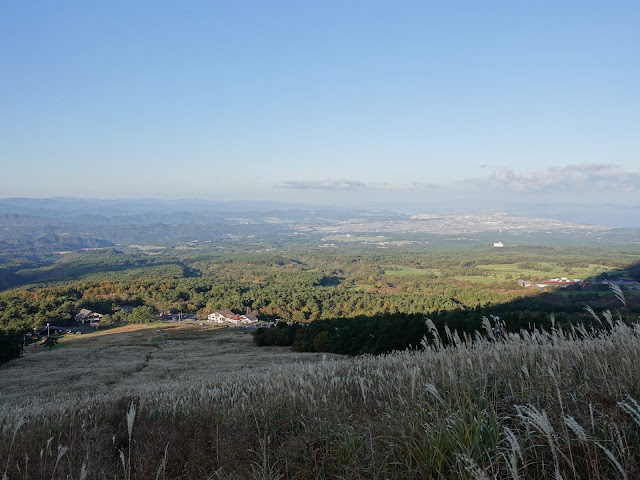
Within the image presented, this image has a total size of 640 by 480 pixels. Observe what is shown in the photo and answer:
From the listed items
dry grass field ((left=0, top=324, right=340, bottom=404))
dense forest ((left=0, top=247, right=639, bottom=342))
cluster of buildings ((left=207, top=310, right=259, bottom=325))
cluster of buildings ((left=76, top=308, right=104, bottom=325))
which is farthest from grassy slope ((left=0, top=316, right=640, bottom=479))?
cluster of buildings ((left=76, top=308, right=104, bottom=325))

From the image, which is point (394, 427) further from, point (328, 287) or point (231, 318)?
point (328, 287)

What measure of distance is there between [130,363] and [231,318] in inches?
1431

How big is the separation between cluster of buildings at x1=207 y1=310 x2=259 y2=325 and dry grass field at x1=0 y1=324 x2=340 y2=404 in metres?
9.65

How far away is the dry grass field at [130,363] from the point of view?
12380mm

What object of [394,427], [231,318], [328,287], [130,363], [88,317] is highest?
[394,427]

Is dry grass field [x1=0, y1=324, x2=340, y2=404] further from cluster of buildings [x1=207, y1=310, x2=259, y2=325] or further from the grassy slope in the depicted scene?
cluster of buildings [x1=207, y1=310, x2=259, y2=325]

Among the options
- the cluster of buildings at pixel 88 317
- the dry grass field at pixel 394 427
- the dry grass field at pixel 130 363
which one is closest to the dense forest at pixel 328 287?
the cluster of buildings at pixel 88 317

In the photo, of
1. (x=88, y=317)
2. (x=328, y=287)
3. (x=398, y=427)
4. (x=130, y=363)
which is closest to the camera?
(x=398, y=427)

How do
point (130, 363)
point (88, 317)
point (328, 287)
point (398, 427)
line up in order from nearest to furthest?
point (398, 427)
point (130, 363)
point (88, 317)
point (328, 287)

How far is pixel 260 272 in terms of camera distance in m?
106

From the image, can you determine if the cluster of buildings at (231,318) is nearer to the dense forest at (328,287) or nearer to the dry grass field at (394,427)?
the dense forest at (328,287)

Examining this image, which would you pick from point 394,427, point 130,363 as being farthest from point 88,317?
point 394,427

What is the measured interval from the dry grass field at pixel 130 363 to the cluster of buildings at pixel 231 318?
9.65 metres

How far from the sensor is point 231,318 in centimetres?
5784
